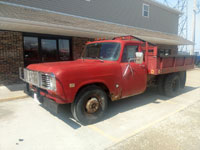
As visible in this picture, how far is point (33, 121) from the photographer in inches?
149

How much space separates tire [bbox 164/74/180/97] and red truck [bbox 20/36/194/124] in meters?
0.53

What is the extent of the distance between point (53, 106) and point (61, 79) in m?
0.66

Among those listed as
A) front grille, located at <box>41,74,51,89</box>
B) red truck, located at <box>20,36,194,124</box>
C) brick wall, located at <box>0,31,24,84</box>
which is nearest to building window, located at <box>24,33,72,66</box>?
brick wall, located at <box>0,31,24,84</box>

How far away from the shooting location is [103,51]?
4.35 metres

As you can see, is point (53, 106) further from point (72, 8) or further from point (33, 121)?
point (72, 8)

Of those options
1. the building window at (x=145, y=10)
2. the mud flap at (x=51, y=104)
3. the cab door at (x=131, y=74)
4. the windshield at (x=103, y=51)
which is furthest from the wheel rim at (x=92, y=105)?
the building window at (x=145, y=10)

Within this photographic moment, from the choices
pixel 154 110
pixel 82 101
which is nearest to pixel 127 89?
pixel 154 110

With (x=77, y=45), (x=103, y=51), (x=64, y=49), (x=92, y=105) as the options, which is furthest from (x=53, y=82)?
(x=77, y=45)

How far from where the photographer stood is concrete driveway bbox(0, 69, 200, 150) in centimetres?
282

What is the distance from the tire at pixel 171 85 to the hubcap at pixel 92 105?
3.26 metres

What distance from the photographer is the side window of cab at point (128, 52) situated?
4.21 meters

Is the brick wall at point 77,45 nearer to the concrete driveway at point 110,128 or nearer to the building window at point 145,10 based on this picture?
the concrete driveway at point 110,128

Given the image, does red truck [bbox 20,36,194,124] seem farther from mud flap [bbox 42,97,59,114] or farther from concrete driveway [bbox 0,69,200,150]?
concrete driveway [bbox 0,69,200,150]

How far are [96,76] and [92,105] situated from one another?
0.72 meters
